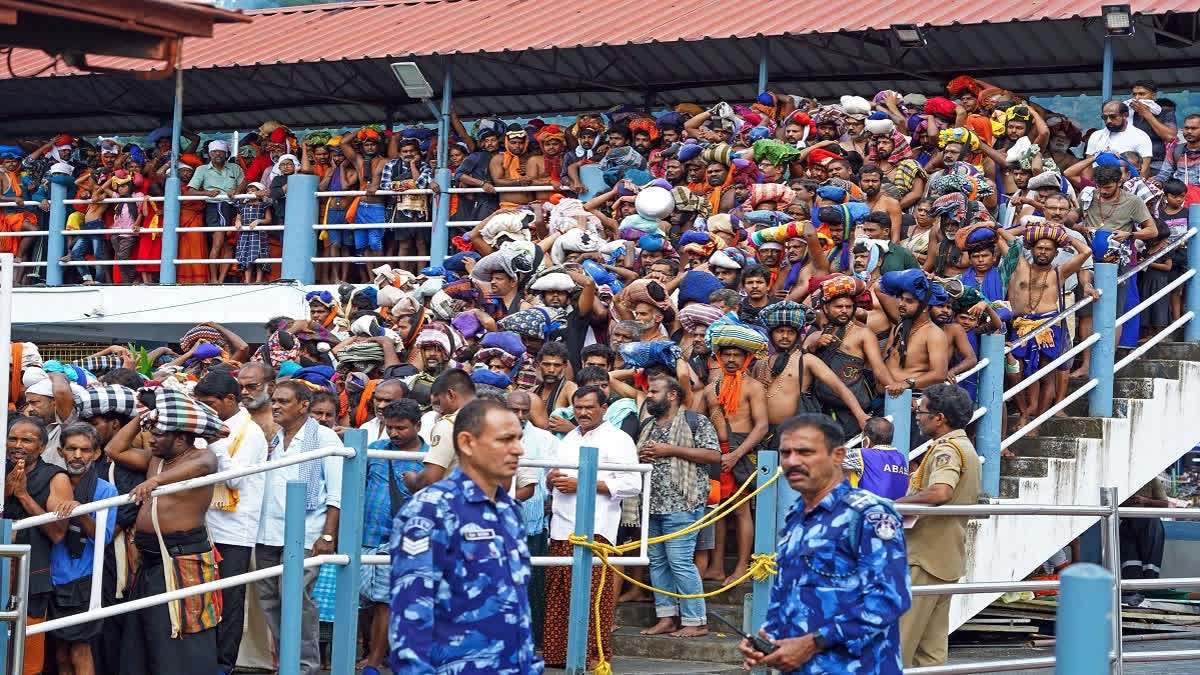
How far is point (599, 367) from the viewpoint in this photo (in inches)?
394

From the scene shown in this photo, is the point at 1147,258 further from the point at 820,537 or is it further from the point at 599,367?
the point at 820,537

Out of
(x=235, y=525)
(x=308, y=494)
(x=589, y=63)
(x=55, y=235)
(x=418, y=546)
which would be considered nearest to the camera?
(x=418, y=546)

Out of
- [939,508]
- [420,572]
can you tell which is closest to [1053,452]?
[939,508]

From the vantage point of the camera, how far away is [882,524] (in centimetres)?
550

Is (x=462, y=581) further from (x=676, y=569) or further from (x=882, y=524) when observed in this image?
(x=676, y=569)

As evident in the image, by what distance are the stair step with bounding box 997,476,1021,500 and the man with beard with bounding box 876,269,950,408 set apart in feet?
3.22

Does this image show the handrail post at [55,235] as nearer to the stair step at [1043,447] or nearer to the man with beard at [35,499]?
the man with beard at [35,499]

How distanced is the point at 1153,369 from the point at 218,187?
1021 centimetres

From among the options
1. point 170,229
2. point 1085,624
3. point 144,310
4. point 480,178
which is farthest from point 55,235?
point 1085,624

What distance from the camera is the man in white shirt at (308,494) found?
903cm

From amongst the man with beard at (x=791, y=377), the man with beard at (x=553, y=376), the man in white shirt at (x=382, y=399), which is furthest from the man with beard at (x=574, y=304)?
the man in white shirt at (x=382, y=399)

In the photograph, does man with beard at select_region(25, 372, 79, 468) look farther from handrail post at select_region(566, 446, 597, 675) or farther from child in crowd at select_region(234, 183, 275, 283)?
child in crowd at select_region(234, 183, 275, 283)

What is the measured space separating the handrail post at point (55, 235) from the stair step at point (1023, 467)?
11.9m

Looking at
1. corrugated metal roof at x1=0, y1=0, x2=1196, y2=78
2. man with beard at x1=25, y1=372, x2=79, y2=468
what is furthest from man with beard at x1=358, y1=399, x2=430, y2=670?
corrugated metal roof at x1=0, y1=0, x2=1196, y2=78
